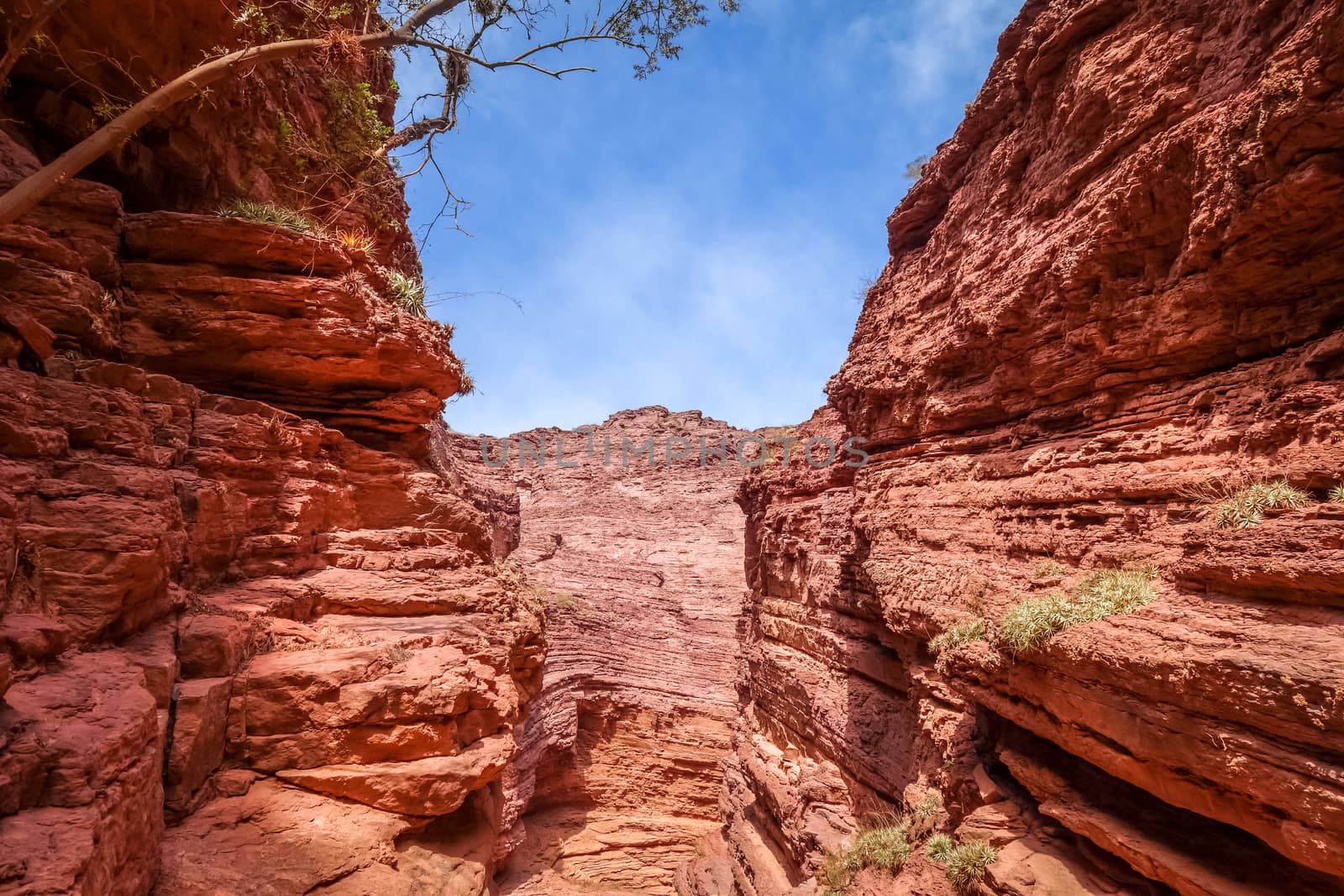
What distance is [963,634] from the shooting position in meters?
7.37

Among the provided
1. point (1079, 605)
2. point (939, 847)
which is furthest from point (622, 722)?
point (1079, 605)

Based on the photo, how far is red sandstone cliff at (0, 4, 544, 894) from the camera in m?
3.58

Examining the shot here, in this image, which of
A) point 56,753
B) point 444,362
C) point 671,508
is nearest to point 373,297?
point 444,362

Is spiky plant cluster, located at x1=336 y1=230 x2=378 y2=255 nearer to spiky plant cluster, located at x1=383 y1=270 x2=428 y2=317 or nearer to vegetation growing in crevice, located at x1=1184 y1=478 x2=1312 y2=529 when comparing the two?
spiky plant cluster, located at x1=383 y1=270 x2=428 y2=317

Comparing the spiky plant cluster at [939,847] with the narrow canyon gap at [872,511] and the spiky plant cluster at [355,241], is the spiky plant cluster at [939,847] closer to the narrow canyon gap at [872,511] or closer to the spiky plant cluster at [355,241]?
the narrow canyon gap at [872,511]

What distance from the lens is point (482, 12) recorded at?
7727 millimetres

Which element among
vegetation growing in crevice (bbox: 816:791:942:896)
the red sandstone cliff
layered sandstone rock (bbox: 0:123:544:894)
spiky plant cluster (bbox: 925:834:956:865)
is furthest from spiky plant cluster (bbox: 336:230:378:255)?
vegetation growing in crevice (bbox: 816:791:942:896)

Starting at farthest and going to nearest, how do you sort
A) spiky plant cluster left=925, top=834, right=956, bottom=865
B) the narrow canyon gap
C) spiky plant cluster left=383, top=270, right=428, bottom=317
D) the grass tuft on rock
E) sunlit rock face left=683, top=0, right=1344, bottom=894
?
1. spiky plant cluster left=383, top=270, right=428, bottom=317
2. the grass tuft on rock
3. spiky plant cluster left=925, top=834, right=956, bottom=865
4. sunlit rock face left=683, top=0, right=1344, bottom=894
5. the narrow canyon gap

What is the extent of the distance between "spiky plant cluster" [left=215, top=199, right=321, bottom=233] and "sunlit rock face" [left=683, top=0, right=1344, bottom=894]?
9449 mm

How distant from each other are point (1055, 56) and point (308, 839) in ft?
40.1

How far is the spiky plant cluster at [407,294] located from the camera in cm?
840

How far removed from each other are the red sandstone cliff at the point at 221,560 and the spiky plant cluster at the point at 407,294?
14.9 inches

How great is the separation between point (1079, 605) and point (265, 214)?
33.3 feet

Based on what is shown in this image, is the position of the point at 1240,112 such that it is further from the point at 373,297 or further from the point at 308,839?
the point at 308,839
